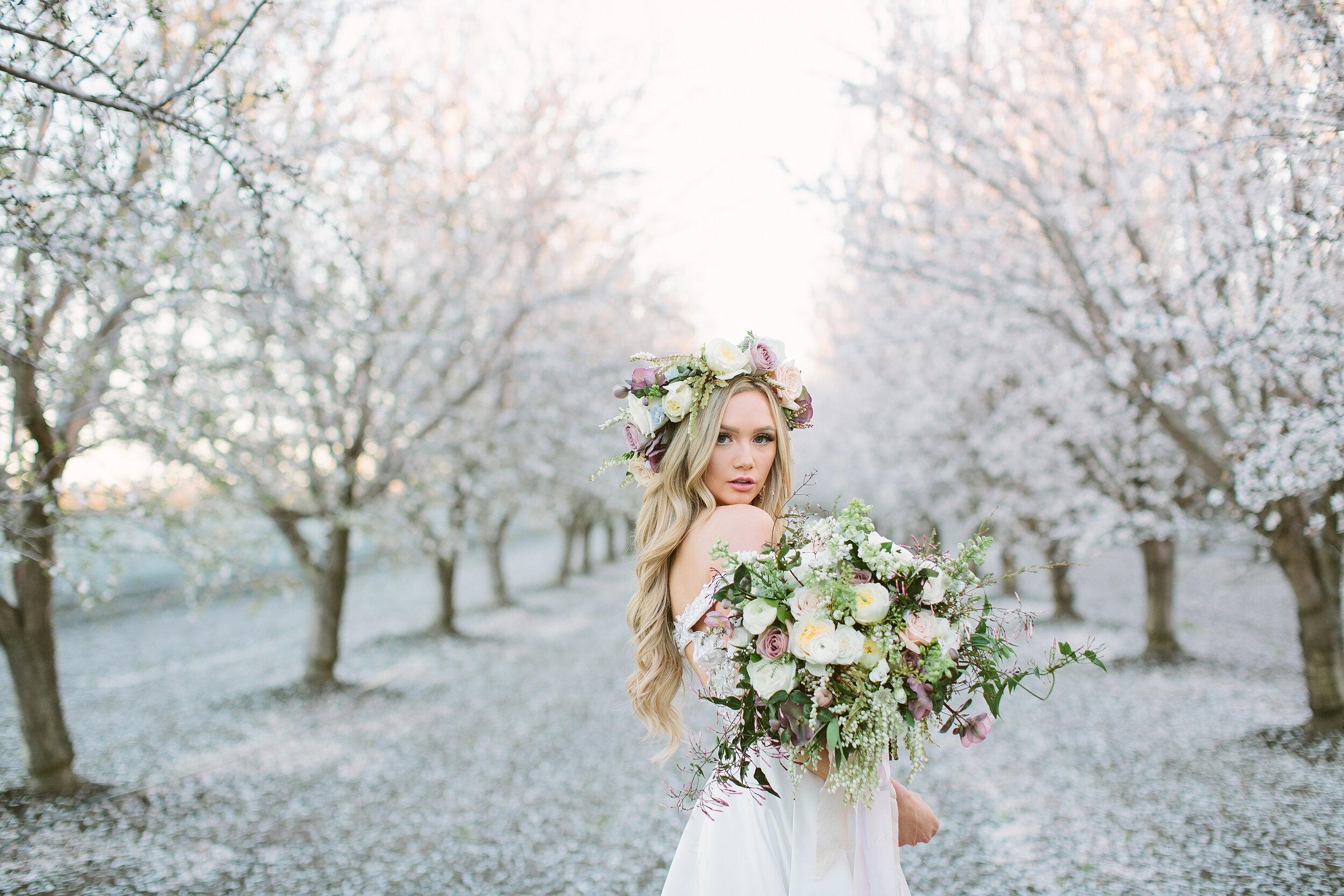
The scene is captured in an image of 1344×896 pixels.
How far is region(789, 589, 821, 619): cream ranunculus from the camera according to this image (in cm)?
189

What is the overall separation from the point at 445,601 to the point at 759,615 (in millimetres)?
11465

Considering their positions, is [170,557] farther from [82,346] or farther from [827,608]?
[827,608]

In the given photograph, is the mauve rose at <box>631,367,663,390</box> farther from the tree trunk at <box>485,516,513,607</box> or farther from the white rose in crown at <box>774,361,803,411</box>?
the tree trunk at <box>485,516,513,607</box>

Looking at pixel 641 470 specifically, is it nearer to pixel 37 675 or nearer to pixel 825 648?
pixel 825 648

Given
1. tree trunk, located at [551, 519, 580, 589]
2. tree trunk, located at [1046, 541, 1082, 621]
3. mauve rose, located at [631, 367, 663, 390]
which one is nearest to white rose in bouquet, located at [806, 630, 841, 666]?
mauve rose, located at [631, 367, 663, 390]

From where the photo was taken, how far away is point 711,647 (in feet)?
6.74

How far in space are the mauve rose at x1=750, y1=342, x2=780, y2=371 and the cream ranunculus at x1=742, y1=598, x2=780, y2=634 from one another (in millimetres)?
892

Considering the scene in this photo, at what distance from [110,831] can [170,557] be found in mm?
1903

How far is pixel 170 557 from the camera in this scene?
580 centimetres

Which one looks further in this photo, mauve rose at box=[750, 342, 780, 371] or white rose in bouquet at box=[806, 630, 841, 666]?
mauve rose at box=[750, 342, 780, 371]

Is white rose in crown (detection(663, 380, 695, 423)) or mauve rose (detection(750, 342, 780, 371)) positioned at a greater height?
mauve rose (detection(750, 342, 780, 371))

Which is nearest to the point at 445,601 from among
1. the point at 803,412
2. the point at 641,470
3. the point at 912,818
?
the point at 641,470

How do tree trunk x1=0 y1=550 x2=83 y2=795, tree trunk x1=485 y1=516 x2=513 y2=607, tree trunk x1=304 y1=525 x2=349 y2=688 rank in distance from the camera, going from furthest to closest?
tree trunk x1=485 y1=516 x2=513 y2=607 → tree trunk x1=304 y1=525 x2=349 y2=688 → tree trunk x1=0 y1=550 x2=83 y2=795

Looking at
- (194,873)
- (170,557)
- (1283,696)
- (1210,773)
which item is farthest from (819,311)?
(194,873)
